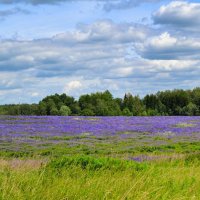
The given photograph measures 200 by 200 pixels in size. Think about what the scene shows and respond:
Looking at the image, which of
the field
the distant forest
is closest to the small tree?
the distant forest

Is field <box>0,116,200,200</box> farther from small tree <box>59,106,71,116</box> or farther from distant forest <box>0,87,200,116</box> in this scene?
distant forest <box>0,87,200,116</box>

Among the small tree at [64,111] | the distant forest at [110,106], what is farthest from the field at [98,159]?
the distant forest at [110,106]

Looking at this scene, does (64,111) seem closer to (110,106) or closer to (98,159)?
(110,106)

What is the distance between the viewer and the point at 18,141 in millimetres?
31078

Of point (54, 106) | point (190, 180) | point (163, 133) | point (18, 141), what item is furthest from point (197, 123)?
point (190, 180)

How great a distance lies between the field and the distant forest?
2463 centimetres

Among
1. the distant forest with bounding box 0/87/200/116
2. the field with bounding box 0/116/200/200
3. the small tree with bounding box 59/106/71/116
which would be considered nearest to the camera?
the field with bounding box 0/116/200/200

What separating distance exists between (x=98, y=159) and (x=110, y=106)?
212 feet

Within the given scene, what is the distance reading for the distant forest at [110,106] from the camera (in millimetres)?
72250

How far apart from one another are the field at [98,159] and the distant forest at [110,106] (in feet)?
80.8

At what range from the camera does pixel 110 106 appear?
253 ft

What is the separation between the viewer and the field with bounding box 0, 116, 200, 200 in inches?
277

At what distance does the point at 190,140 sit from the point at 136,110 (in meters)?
49.7

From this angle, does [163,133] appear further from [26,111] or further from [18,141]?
[26,111]
